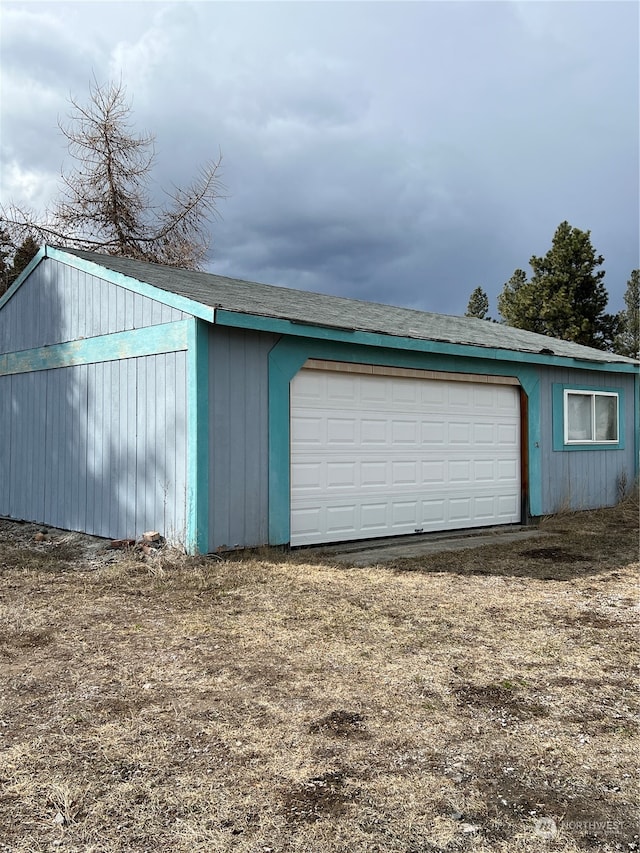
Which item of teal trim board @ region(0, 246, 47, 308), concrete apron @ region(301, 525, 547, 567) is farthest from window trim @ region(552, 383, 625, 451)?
teal trim board @ region(0, 246, 47, 308)

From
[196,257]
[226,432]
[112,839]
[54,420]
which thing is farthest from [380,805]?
[196,257]

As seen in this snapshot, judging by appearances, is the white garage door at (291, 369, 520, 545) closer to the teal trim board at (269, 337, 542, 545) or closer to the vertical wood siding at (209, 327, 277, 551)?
the teal trim board at (269, 337, 542, 545)

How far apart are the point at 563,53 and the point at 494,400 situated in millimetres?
5731

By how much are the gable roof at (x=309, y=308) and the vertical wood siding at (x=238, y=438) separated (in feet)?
1.59

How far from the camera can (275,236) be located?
53.4 ft

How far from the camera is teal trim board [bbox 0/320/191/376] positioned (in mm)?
7352

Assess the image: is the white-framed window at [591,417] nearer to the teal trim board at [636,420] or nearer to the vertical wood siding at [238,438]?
the teal trim board at [636,420]

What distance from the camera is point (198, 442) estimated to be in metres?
6.91

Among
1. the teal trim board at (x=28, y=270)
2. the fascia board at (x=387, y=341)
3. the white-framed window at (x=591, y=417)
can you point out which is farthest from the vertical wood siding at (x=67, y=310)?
the white-framed window at (x=591, y=417)

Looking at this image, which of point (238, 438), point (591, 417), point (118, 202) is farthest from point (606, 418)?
point (118, 202)

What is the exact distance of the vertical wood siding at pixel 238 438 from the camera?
278 inches

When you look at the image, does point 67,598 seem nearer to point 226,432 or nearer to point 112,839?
point 226,432

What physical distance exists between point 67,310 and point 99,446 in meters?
2.10

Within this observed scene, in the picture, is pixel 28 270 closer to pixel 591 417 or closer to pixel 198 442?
pixel 198 442
